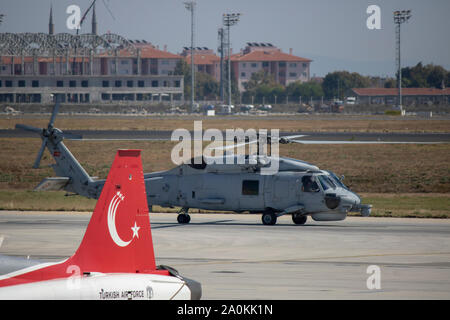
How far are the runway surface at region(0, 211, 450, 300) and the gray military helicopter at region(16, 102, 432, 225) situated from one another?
83 centimetres

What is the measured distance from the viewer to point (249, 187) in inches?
1188

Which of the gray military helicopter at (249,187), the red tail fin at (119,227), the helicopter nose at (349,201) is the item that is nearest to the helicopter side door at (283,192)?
the gray military helicopter at (249,187)

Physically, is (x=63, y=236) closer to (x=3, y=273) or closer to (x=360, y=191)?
(x=3, y=273)

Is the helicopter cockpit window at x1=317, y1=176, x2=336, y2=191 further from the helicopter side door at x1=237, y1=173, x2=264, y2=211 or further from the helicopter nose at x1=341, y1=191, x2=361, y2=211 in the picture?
the helicopter side door at x1=237, y1=173, x2=264, y2=211

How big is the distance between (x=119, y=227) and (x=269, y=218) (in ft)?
60.9

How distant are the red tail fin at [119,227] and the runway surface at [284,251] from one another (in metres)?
5.05

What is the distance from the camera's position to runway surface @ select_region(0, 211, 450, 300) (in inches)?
711

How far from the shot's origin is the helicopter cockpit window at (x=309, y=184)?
96.1 feet

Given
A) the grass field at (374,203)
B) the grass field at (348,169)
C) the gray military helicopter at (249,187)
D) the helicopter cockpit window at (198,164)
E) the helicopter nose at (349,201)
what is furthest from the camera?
the grass field at (348,169)

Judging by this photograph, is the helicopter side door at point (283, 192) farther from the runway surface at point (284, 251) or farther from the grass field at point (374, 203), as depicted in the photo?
the grass field at point (374, 203)

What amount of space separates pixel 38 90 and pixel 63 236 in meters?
147

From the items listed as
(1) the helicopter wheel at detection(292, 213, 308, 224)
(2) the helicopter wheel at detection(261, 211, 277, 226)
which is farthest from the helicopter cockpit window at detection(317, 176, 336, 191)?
(2) the helicopter wheel at detection(261, 211, 277, 226)

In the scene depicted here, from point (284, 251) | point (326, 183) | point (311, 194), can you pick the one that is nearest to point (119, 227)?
point (284, 251)

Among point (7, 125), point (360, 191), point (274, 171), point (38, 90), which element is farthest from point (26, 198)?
point (38, 90)
